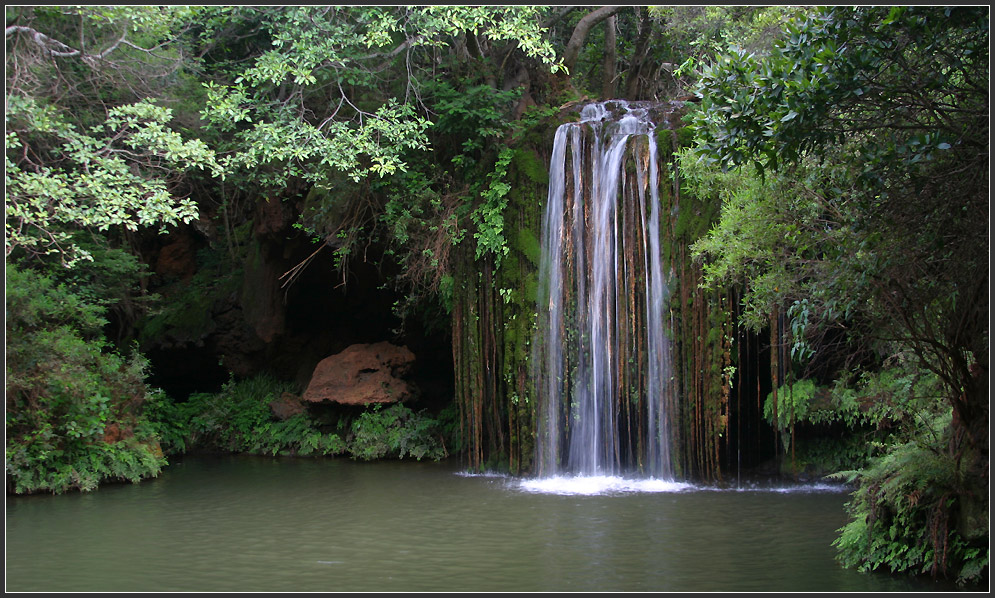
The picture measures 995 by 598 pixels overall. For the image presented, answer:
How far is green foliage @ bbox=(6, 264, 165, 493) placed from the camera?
11414mm

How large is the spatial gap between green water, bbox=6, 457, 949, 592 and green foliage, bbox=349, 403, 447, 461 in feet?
8.44

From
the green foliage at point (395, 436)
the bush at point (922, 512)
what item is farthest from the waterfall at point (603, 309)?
the bush at point (922, 512)

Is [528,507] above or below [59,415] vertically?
below

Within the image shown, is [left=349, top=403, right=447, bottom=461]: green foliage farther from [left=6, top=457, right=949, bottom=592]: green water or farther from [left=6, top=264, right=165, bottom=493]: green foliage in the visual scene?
[left=6, top=264, right=165, bottom=493]: green foliage

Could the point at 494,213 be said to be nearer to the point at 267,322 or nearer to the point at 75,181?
the point at 75,181

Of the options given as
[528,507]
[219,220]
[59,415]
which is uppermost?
[219,220]

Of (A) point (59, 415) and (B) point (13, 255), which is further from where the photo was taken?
(B) point (13, 255)

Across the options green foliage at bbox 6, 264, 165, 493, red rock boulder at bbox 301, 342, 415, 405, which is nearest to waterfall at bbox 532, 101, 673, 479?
red rock boulder at bbox 301, 342, 415, 405

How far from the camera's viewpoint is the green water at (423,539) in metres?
7.23

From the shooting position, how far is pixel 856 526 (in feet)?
23.9

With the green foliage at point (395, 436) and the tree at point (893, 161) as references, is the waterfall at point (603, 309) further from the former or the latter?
the tree at point (893, 161)

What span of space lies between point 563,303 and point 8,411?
25.0 ft

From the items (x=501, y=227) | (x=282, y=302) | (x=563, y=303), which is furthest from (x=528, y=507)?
(x=282, y=302)

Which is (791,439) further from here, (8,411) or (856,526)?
(8,411)
